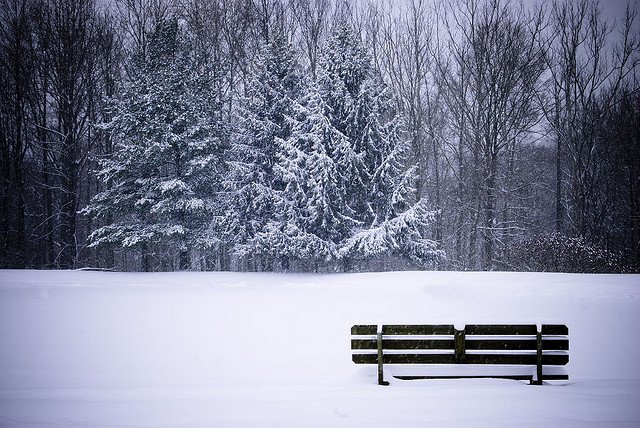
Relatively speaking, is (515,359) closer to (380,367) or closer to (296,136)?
(380,367)

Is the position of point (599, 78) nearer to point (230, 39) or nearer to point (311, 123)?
point (311, 123)

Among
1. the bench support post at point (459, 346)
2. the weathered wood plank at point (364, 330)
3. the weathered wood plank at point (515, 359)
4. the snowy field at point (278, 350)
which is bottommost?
the snowy field at point (278, 350)

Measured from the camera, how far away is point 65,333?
10258 millimetres

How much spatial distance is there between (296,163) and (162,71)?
377 inches

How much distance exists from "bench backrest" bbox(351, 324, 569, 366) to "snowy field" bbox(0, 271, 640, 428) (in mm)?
440

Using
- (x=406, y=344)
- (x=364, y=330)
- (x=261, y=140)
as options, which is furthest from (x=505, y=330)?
(x=261, y=140)

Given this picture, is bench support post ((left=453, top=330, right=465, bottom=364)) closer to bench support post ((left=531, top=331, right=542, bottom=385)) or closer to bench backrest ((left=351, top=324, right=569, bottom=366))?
bench backrest ((left=351, top=324, right=569, bottom=366))

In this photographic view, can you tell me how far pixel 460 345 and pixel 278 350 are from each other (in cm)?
446

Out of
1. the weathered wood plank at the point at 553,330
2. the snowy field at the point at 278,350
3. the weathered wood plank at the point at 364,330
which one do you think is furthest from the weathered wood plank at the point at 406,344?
the weathered wood plank at the point at 553,330

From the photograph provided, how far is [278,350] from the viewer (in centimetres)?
908

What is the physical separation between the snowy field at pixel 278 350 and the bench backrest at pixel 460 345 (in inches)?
17.3

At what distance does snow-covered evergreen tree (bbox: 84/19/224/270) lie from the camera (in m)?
20.2

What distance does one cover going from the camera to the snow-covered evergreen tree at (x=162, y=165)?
20234 millimetres

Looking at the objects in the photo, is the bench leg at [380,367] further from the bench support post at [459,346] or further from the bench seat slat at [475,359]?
the bench support post at [459,346]
